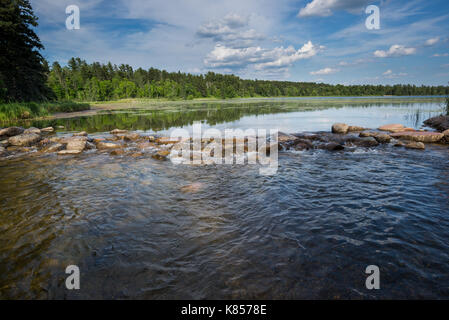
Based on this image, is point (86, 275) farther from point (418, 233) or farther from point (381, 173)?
point (381, 173)

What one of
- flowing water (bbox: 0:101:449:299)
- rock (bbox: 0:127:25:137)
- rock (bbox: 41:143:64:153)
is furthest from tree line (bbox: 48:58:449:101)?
flowing water (bbox: 0:101:449:299)

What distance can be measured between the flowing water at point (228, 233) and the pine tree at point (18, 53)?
35.7m

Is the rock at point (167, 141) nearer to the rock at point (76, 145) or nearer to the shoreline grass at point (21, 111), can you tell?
the rock at point (76, 145)

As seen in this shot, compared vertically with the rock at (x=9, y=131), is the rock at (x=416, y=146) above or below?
below

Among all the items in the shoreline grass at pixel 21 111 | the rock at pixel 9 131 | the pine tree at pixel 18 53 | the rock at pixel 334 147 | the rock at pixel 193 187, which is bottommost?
the rock at pixel 193 187

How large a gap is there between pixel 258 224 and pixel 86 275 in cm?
341

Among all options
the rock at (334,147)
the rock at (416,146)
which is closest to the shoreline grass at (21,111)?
the rock at (334,147)

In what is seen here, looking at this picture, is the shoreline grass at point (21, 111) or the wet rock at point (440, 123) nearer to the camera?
the wet rock at point (440, 123)

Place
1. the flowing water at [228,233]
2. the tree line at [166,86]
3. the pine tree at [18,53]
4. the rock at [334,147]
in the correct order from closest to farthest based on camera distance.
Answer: the flowing water at [228,233], the rock at [334,147], the pine tree at [18,53], the tree line at [166,86]

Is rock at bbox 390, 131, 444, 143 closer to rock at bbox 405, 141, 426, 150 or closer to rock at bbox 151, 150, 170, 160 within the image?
rock at bbox 405, 141, 426, 150

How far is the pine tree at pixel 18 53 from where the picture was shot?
30312 mm

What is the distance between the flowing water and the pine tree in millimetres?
35719
